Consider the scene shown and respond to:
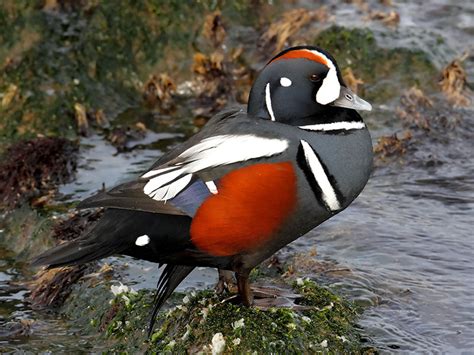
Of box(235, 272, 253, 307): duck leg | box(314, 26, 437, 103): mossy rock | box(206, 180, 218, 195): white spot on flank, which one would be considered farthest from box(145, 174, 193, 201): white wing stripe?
box(314, 26, 437, 103): mossy rock

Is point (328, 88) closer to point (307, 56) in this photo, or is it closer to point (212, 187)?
point (307, 56)

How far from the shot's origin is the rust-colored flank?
5.14 m

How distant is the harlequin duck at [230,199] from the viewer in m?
5.15

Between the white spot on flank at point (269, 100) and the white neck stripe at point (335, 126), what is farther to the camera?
the white spot on flank at point (269, 100)

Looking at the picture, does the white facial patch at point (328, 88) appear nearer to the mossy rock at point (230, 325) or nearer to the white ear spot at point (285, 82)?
the white ear spot at point (285, 82)

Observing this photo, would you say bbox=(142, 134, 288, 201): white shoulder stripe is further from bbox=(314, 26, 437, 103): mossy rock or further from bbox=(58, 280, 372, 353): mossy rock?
bbox=(314, 26, 437, 103): mossy rock

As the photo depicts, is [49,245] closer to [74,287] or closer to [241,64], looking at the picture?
[74,287]

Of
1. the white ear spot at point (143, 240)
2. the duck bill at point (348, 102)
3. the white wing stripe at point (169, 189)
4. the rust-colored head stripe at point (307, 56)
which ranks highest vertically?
the rust-colored head stripe at point (307, 56)

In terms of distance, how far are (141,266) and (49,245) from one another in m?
0.85

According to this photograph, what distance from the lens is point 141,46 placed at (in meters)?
10.1

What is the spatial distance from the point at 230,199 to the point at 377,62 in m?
5.15

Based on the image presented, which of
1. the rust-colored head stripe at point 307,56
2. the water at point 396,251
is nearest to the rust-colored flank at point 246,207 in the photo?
the rust-colored head stripe at point 307,56

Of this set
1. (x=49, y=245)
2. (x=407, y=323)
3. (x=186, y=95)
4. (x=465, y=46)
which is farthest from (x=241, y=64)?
(x=407, y=323)

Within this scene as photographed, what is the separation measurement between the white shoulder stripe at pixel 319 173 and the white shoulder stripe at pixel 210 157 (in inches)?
4.8
